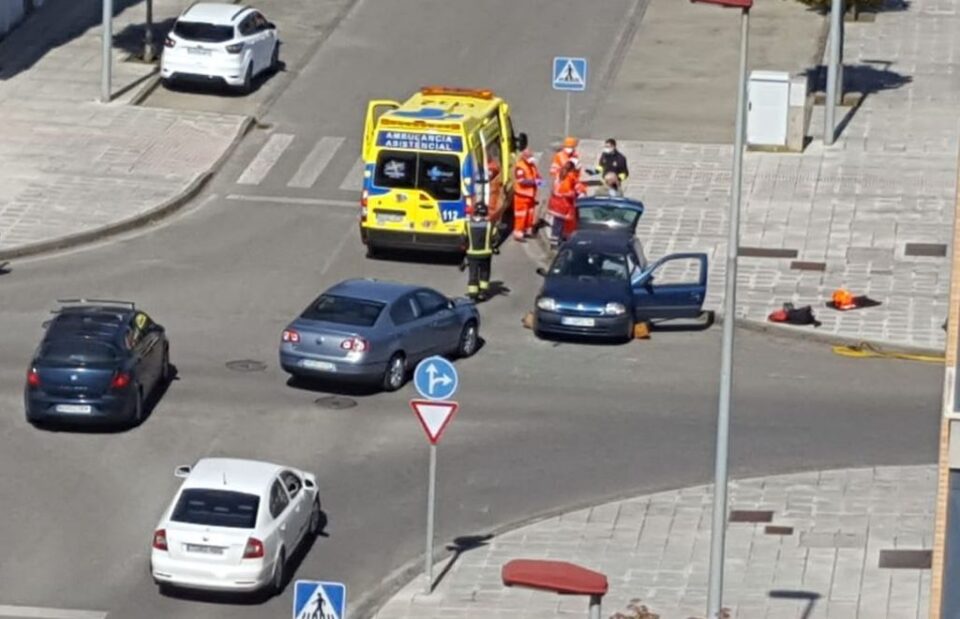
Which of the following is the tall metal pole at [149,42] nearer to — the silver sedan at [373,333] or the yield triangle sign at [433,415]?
the silver sedan at [373,333]

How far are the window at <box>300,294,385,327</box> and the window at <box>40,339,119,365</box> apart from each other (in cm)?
319

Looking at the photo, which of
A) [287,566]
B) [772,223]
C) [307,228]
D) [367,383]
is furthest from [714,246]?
[287,566]

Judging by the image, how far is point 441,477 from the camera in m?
29.9

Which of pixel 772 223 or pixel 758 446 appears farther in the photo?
pixel 772 223

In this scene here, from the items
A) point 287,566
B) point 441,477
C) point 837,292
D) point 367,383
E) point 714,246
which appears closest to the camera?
point 287,566

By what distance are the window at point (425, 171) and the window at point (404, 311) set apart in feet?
18.0

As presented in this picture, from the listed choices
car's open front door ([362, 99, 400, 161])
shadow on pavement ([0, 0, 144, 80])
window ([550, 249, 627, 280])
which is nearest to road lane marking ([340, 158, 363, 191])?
car's open front door ([362, 99, 400, 161])

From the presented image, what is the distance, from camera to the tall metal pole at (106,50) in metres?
45.7

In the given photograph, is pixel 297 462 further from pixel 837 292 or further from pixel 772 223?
pixel 772 223

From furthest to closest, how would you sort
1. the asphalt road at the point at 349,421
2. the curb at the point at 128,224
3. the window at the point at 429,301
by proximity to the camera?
1. the curb at the point at 128,224
2. the window at the point at 429,301
3. the asphalt road at the point at 349,421

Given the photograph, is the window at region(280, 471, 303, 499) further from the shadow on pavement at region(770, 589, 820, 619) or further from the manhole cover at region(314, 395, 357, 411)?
the shadow on pavement at region(770, 589, 820, 619)

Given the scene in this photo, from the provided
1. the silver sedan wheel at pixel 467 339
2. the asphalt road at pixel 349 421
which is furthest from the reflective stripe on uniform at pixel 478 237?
the silver sedan wheel at pixel 467 339

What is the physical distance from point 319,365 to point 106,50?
51.9ft

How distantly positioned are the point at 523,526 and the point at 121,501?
4795 mm
